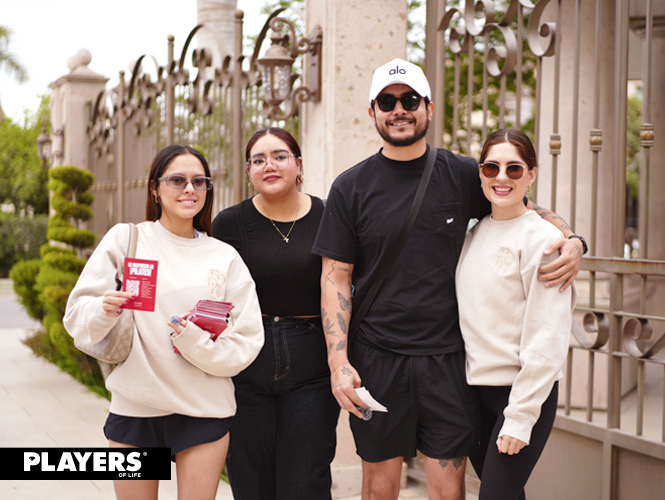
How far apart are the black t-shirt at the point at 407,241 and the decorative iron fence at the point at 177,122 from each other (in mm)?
2266

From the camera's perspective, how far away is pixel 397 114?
2662 millimetres

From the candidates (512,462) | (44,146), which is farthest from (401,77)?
(44,146)

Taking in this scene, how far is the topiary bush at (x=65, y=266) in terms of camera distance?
799 cm

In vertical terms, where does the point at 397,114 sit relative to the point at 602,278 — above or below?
above

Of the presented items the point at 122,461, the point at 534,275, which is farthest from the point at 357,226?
the point at 122,461

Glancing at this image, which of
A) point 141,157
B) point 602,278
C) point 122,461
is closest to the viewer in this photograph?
point 122,461

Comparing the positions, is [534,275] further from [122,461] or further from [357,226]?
[122,461]

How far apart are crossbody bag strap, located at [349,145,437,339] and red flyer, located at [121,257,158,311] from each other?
811 mm

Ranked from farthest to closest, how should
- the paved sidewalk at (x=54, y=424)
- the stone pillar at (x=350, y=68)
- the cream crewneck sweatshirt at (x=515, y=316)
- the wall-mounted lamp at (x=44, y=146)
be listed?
the wall-mounted lamp at (x=44, y=146), the paved sidewalk at (x=54, y=424), the stone pillar at (x=350, y=68), the cream crewneck sweatshirt at (x=515, y=316)

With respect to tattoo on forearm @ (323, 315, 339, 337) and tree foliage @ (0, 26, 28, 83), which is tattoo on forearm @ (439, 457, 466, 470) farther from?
tree foliage @ (0, 26, 28, 83)

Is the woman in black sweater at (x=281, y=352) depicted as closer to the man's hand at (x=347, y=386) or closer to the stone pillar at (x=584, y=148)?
the man's hand at (x=347, y=386)

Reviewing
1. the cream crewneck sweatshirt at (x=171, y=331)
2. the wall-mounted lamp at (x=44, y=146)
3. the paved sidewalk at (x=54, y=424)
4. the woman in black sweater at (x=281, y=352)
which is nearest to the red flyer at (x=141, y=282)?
the cream crewneck sweatshirt at (x=171, y=331)

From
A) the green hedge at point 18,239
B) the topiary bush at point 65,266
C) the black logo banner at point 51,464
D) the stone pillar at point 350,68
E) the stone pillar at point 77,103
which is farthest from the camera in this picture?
the green hedge at point 18,239

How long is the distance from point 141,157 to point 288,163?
5.27m
